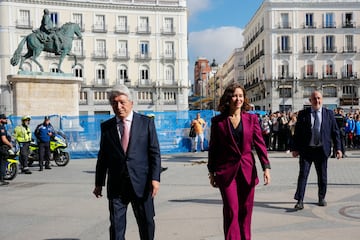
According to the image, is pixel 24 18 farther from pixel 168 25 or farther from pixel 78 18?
pixel 168 25

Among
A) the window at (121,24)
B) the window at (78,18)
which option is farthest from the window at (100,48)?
the window at (78,18)

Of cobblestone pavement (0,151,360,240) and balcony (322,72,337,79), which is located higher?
balcony (322,72,337,79)

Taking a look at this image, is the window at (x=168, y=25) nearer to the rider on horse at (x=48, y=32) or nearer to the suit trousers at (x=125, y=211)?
the rider on horse at (x=48, y=32)

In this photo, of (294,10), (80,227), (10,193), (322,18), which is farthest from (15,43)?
(80,227)

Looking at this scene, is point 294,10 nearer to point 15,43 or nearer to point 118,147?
point 15,43

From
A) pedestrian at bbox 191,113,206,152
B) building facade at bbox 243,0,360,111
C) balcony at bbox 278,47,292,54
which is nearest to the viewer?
pedestrian at bbox 191,113,206,152

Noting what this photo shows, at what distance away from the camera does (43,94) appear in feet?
56.5

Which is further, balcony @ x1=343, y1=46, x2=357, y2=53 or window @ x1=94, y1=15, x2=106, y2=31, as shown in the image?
balcony @ x1=343, y1=46, x2=357, y2=53

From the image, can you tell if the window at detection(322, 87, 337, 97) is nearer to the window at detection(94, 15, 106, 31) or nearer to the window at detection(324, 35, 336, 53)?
the window at detection(324, 35, 336, 53)

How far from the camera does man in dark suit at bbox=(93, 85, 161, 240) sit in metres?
3.74

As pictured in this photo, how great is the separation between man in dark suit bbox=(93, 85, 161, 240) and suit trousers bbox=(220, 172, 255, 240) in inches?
30.6

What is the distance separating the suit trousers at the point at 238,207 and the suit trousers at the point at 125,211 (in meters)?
0.79

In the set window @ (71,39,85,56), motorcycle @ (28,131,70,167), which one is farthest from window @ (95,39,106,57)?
motorcycle @ (28,131,70,167)

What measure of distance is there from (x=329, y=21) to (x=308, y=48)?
515cm
